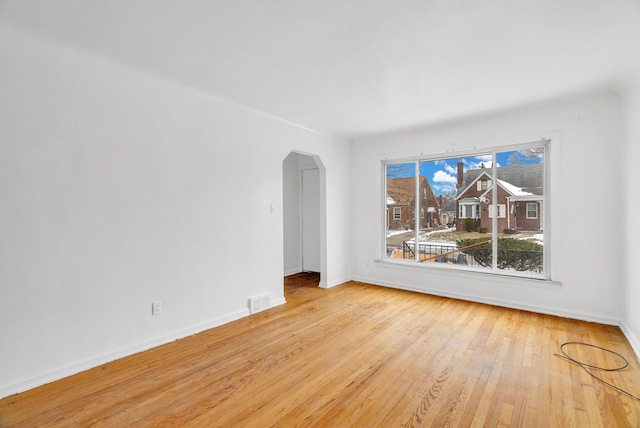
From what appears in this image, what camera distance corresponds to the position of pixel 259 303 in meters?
3.92

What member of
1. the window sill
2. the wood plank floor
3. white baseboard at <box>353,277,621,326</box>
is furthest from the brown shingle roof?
the wood plank floor

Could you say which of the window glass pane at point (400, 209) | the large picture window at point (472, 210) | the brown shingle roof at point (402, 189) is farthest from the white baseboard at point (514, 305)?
the brown shingle roof at point (402, 189)

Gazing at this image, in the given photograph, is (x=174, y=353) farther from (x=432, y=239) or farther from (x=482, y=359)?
(x=432, y=239)

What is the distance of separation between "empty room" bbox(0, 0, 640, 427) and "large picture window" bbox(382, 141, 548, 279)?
0.03 m

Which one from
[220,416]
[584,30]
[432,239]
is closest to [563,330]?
[432,239]

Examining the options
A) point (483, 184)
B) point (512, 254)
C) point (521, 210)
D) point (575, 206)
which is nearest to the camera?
point (575, 206)

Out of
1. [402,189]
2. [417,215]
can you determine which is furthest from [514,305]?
[402,189]

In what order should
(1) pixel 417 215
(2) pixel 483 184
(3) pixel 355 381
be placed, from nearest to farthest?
(3) pixel 355 381, (2) pixel 483 184, (1) pixel 417 215

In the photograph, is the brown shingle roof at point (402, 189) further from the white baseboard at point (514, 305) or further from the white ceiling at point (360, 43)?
the white ceiling at point (360, 43)

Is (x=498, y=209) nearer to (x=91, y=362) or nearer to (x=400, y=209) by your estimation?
(x=400, y=209)

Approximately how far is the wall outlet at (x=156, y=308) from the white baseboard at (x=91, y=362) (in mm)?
240

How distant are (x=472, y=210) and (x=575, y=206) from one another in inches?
45.8

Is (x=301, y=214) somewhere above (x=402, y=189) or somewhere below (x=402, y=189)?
below

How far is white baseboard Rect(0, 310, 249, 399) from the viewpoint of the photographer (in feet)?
7.18
